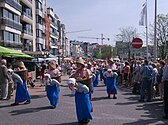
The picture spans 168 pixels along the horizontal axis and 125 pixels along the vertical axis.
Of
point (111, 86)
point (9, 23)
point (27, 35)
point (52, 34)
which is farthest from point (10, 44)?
point (52, 34)

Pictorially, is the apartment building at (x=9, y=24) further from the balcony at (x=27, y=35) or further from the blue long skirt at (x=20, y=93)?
the blue long skirt at (x=20, y=93)

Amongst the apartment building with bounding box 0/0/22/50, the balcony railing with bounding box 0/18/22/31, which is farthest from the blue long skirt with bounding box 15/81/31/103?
the balcony railing with bounding box 0/18/22/31

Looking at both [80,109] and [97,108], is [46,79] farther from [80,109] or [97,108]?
[80,109]

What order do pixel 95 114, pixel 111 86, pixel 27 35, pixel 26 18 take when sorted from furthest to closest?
pixel 27 35 < pixel 26 18 < pixel 111 86 < pixel 95 114

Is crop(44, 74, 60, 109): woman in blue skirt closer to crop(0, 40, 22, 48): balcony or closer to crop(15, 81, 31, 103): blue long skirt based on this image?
crop(15, 81, 31, 103): blue long skirt

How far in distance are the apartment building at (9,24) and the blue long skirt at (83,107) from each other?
34.3 m

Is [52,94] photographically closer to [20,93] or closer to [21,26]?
[20,93]

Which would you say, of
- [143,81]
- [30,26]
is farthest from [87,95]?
[30,26]

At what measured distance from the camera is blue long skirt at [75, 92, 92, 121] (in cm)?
906

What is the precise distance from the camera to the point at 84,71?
32.8ft

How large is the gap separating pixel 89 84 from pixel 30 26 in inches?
2130

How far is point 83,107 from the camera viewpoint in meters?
9.12

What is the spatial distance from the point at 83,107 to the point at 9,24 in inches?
1497

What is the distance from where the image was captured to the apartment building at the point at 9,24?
42456mm
